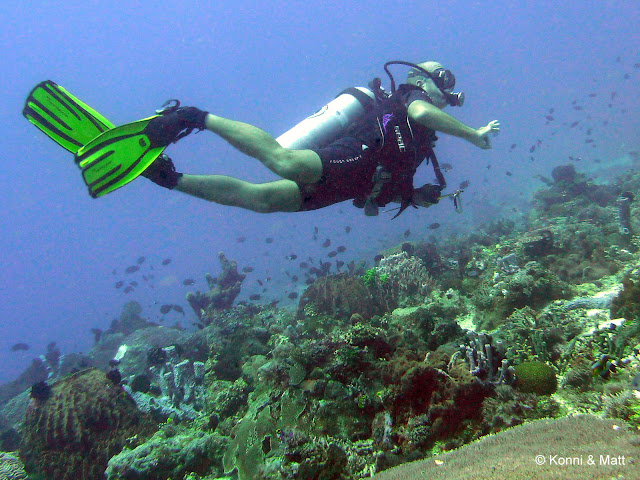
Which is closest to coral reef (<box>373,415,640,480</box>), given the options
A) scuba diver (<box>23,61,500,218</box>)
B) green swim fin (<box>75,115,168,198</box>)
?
scuba diver (<box>23,61,500,218</box>)

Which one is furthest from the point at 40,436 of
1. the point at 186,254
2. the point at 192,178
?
the point at 186,254

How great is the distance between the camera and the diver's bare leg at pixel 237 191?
13.3 ft

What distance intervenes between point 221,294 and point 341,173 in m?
12.9

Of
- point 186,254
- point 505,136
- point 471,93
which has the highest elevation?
point 471,93

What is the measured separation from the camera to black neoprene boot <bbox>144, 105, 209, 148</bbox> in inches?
157

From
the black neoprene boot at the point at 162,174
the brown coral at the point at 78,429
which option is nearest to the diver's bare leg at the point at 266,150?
the black neoprene boot at the point at 162,174

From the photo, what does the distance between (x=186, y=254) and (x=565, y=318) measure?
13649 cm

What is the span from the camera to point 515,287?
20.1 ft

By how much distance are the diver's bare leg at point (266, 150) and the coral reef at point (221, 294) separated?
12.4 meters

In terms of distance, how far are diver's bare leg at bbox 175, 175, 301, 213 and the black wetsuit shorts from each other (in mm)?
331

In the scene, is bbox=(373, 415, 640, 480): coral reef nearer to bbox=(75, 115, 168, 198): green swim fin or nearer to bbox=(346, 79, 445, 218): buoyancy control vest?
bbox=(346, 79, 445, 218): buoyancy control vest

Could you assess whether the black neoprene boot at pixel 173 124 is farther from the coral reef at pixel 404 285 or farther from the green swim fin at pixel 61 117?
the coral reef at pixel 404 285

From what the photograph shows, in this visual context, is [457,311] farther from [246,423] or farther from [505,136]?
[505,136]

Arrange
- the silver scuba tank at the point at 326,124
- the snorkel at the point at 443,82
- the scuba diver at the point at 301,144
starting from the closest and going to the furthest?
1. the scuba diver at the point at 301,144
2. the silver scuba tank at the point at 326,124
3. the snorkel at the point at 443,82
